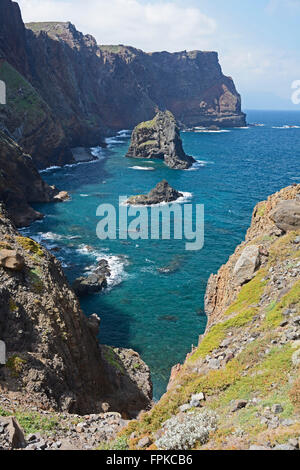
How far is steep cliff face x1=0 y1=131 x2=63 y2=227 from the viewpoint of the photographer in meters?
86.1

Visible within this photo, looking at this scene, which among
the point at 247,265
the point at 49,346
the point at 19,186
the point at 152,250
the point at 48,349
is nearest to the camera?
the point at 48,349

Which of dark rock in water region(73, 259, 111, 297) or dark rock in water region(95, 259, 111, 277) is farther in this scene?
dark rock in water region(95, 259, 111, 277)

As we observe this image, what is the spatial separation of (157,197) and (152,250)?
1314 inches

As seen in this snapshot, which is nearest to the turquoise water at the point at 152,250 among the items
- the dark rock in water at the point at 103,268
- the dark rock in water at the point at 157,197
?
the dark rock in water at the point at 103,268

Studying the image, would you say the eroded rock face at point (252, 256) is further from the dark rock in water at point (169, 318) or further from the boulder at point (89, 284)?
the boulder at point (89, 284)

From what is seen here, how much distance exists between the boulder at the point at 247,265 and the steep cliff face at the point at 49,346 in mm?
13295

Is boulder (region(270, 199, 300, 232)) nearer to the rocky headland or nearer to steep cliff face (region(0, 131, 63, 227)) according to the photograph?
the rocky headland

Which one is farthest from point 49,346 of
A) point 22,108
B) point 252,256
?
point 22,108

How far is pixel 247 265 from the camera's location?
89.7 ft

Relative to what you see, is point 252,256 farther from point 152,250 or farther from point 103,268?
point 152,250

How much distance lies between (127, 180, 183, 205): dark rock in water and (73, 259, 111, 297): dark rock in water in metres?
41.9
